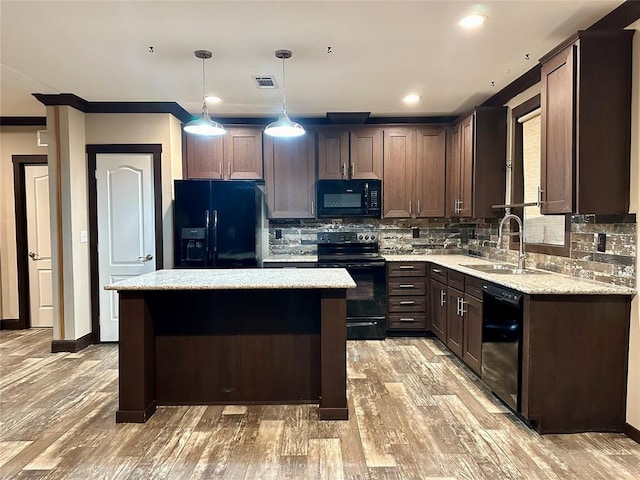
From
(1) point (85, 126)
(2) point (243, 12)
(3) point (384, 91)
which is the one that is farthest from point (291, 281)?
(1) point (85, 126)

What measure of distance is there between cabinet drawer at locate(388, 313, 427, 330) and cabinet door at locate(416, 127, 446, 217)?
118 centimetres

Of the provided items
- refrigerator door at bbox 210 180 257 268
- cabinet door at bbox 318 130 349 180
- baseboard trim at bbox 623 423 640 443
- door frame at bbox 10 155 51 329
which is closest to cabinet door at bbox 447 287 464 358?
baseboard trim at bbox 623 423 640 443

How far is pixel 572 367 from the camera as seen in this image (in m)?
2.50

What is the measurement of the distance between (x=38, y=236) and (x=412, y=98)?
470 centimetres

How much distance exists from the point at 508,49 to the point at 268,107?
2.40m

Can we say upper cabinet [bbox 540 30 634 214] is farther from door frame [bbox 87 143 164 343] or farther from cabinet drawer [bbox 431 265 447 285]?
door frame [bbox 87 143 164 343]

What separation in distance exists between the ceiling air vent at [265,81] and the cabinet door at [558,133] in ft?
6.82

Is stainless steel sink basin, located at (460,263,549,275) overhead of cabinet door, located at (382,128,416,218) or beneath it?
beneath

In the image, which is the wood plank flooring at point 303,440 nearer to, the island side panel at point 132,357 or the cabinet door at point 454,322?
the island side panel at point 132,357

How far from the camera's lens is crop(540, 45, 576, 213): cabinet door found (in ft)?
8.24

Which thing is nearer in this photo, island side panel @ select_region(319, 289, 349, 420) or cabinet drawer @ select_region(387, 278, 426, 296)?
island side panel @ select_region(319, 289, 349, 420)

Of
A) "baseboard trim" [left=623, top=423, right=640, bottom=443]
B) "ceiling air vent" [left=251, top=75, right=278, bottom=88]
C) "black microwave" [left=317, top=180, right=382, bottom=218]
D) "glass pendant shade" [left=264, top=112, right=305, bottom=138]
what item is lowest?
"baseboard trim" [left=623, top=423, right=640, bottom=443]

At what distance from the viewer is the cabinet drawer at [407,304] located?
4602mm

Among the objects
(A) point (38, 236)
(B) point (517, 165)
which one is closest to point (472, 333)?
(B) point (517, 165)
